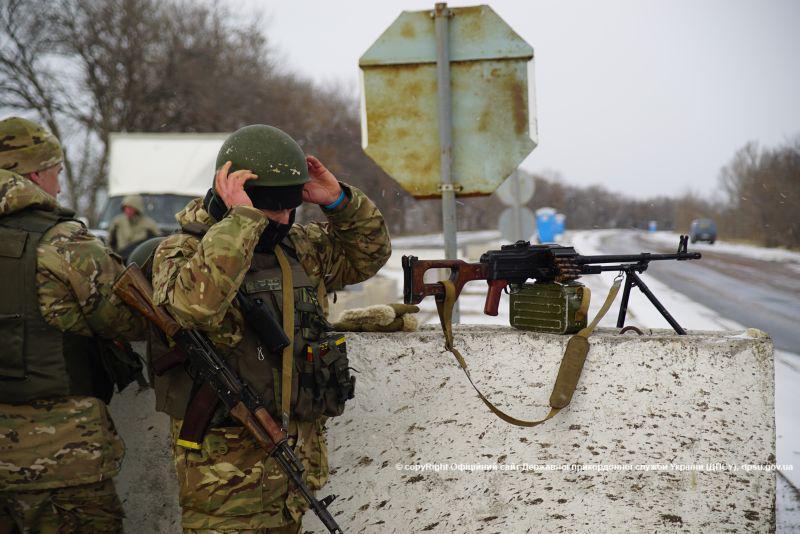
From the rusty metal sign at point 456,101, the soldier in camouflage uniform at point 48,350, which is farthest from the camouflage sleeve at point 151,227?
the soldier in camouflage uniform at point 48,350

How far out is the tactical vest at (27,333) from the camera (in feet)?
8.07

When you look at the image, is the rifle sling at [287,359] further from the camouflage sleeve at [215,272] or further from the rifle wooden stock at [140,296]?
the rifle wooden stock at [140,296]

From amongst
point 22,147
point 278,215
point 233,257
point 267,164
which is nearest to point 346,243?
point 278,215

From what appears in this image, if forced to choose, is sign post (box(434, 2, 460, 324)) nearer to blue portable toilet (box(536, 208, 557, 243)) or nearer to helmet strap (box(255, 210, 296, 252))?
helmet strap (box(255, 210, 296, 252))

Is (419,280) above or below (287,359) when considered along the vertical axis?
above

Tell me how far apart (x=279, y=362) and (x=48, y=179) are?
120 centimetres

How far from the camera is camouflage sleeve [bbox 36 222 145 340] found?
2475 mm

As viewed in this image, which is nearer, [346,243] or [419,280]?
[346,243]

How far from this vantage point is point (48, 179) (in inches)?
106

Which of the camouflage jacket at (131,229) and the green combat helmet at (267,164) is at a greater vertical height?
the green combat helmet at (267,164)

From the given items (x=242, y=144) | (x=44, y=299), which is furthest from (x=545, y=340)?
(x=44, y=299)

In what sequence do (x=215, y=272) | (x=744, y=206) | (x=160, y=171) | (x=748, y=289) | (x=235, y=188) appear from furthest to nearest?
(x=744, y=206)
(x=748, y=289)
(x=160, y=171)
(x=235, y=188)
(x=215, y=272)

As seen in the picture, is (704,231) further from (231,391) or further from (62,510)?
(62,510)

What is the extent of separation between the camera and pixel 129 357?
9.36 feet
